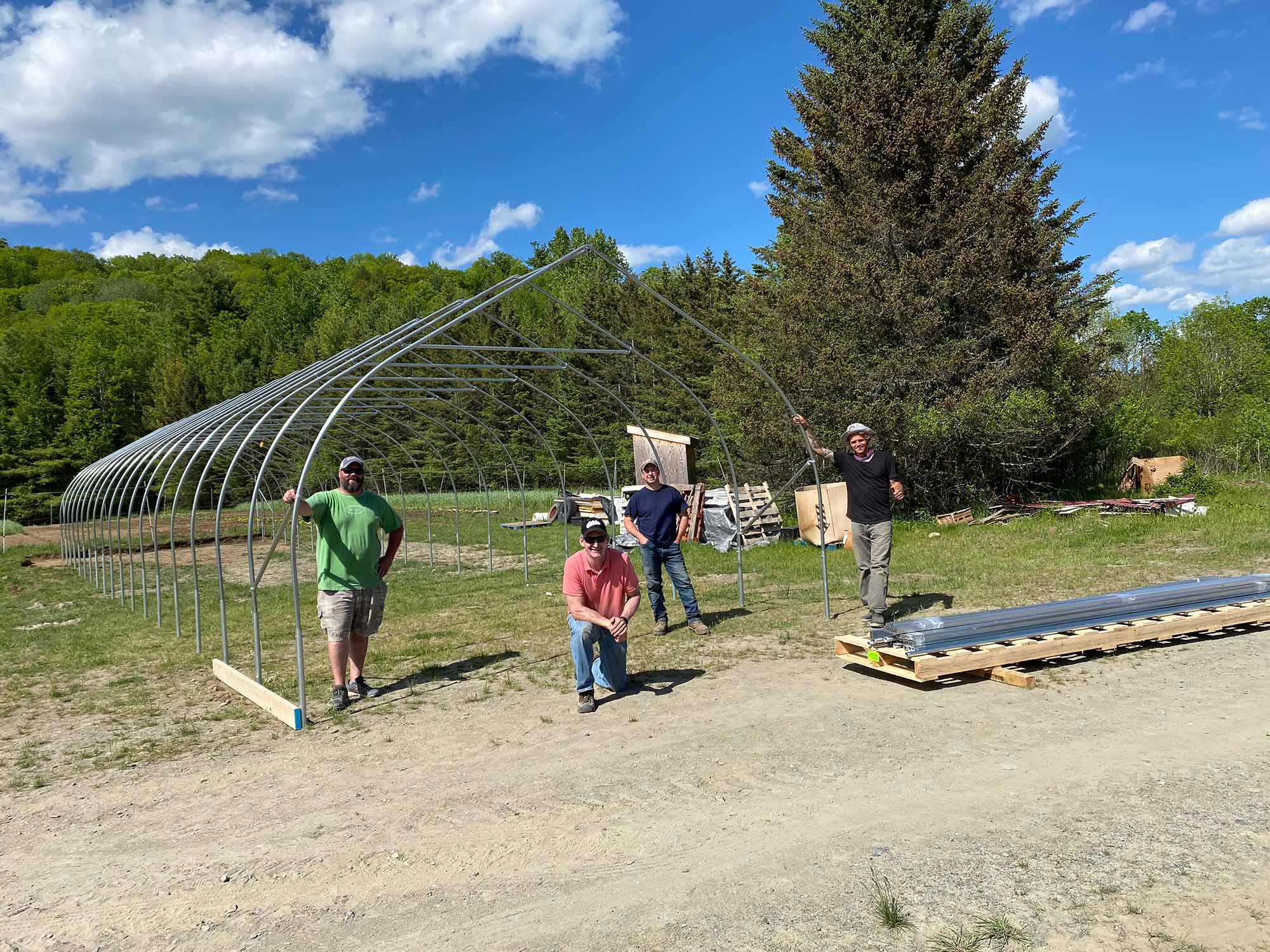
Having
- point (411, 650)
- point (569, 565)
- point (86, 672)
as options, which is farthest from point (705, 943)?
point (86, 672)

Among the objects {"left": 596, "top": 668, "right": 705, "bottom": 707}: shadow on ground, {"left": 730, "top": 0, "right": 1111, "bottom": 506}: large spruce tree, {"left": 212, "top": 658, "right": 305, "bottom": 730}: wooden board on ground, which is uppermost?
{"left": 730, "top": 0, "right": 1111, "bottom": 506}: large spruce tree

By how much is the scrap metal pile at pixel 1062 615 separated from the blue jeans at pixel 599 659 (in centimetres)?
219

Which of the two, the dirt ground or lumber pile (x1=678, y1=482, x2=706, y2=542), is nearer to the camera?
the dirt ground

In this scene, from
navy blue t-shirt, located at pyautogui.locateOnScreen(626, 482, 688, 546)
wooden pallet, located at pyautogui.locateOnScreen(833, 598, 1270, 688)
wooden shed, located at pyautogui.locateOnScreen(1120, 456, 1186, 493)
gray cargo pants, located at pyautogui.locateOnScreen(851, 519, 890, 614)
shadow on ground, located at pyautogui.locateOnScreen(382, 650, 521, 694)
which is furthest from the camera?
wooden shed, located at pyautogui.locateOnScreen(1120, 456, 1186, 493)

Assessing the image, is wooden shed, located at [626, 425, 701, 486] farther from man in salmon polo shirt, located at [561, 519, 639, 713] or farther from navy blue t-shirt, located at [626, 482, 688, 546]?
man in salmon polo shirt, located at [561, 519, 639, 713]

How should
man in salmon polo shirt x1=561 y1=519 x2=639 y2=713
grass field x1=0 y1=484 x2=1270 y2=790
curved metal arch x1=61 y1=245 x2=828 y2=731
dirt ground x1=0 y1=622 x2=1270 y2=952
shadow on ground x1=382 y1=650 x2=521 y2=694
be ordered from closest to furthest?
dirt ground x1=0 y1=622 x2=1270 y2=952, man in salmon polo shirt x1=561 y1=519 x2=639 y2=713, grass field x1=0 y1=484 x2=1270 y2=790, curved metal arch x1=61 y1=245 x2=828 y2=731, shadow on ground x1=382 y1=650 x2=521 y2=694

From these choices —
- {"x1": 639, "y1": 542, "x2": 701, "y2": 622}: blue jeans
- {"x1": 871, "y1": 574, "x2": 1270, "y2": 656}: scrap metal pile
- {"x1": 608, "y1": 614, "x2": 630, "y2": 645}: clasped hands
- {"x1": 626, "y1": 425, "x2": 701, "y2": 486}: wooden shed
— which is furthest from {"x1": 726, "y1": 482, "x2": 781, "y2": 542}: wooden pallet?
{"x1": 608, "y1": 614, "x2": 630, "y2": 645}: clasped hands

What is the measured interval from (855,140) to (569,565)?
647 inches

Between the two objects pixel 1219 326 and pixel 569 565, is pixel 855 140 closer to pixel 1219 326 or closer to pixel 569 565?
pixel 569 565

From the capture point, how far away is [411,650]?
9234 mm

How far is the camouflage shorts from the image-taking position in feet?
22.6

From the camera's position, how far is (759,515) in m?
17.1

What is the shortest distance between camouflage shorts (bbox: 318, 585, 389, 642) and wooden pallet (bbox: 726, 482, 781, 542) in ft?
34.7

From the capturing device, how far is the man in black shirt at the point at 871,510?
805 cm
